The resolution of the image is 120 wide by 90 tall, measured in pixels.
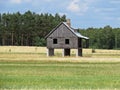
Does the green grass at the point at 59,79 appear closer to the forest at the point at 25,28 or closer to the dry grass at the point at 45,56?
the dry grass at the point at 45,56

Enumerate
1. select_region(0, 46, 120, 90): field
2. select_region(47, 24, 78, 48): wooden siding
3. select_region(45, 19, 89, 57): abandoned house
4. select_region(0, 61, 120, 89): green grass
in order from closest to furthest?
select_region(0, 61, 120, 89): green grass < select_region(0, 46, 120, 90): field < select_region(45, 19, 89, 57): abandoned house < select_region(47, 24, 78, 48): wooden siding

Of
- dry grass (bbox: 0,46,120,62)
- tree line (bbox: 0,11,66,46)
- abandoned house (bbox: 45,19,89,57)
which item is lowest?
dry grass (bbox: 0,46,120,62)

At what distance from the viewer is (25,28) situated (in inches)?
6988

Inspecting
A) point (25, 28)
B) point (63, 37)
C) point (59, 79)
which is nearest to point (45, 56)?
point (63, 37)

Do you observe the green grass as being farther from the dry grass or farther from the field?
the dry grass

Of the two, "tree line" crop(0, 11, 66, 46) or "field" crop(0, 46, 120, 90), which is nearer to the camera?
"field" crop(0, 46, 120, 90)

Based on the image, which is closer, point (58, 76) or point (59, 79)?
point (59, 79)

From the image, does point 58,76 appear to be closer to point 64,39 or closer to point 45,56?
point 45,56

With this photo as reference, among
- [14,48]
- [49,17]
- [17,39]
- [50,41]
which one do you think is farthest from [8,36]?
[50,41]

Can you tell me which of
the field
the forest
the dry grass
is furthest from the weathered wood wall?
the forest

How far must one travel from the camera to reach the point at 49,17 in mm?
193500

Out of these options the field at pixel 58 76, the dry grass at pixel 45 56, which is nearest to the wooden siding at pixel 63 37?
the dry grass at pixel 45 56

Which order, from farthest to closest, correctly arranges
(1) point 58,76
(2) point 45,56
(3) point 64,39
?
(3) point 64,39, (2) point 45,56, (1) point 58,76

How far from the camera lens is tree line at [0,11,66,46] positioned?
177500 mm
